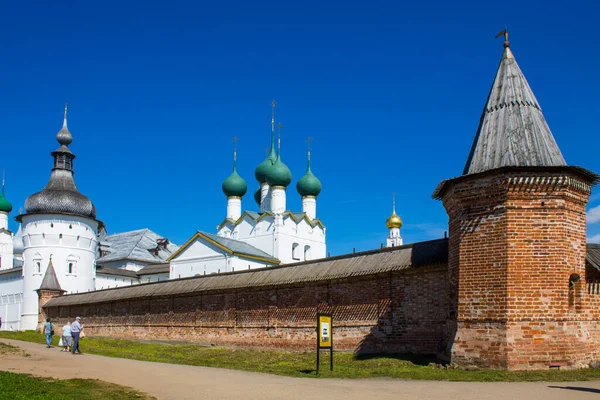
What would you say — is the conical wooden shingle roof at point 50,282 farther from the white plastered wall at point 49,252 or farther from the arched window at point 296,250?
the arched window at point 296,250

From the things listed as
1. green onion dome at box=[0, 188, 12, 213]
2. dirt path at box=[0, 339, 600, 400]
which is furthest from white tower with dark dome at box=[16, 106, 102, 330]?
dirt path at box=[0, 339, 600, 400]

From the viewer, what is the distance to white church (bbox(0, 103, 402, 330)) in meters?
39.5

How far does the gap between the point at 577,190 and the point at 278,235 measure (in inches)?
1309

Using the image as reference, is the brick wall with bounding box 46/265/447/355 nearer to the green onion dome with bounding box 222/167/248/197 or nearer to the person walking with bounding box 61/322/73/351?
the person walking with bounding box 61/322/73/351

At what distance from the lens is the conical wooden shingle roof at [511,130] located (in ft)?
43.0

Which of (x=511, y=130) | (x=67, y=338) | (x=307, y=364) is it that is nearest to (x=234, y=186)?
(x=67, y=338)

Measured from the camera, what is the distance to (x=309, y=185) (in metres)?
49.5

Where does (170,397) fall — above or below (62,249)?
below

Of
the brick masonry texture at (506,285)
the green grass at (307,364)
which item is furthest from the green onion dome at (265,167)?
the brick masonry texture at (506,285)

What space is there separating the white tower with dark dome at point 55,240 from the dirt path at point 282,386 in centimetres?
2716

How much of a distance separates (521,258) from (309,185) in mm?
37149

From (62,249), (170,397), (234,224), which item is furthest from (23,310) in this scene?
(170,397)

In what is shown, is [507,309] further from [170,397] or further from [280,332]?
[280,332]

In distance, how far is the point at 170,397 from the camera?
9.52m
